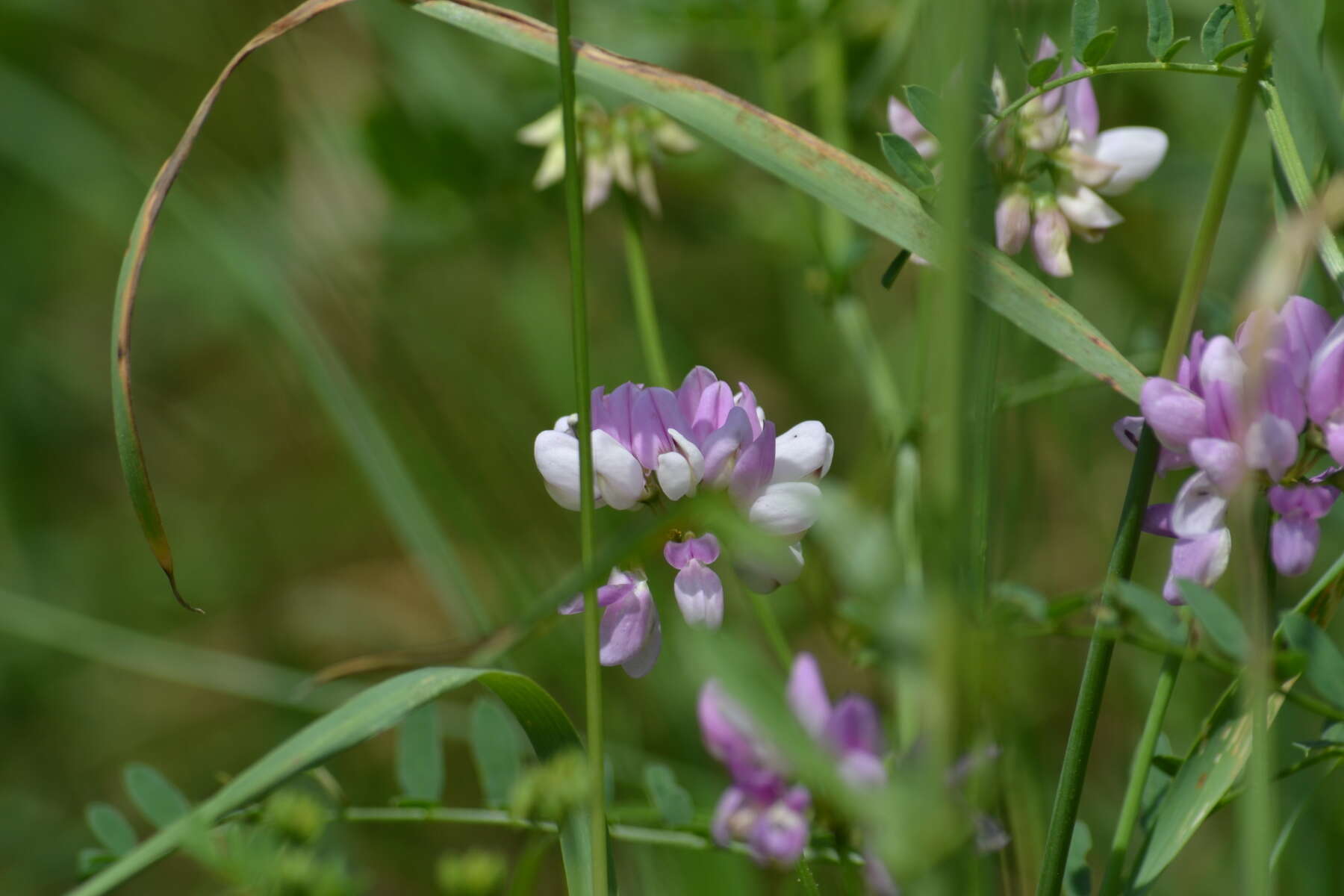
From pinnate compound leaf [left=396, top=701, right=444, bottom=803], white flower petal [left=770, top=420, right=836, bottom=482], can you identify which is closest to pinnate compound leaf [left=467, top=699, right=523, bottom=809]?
pinnate compound leaf [left=396, top=701, right=444, bottom=803]

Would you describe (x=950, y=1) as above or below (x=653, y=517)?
above

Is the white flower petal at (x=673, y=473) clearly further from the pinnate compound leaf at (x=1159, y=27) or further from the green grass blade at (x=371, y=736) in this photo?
the pinnate compound leaf at (x=1159, y=27)

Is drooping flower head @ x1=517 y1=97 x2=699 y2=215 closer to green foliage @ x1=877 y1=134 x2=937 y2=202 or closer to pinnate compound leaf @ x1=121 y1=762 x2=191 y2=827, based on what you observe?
green foliage @ x1=877 y1=134 x2=937 y2=202

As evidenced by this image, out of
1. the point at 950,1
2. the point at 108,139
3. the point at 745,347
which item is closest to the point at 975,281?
the point at 950,1

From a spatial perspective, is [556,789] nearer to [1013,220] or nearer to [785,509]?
[785,509]

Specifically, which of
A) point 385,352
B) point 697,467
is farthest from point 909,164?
point 385,352

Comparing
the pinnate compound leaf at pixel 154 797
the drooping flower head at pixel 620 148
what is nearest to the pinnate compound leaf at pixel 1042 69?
the drooping flower head at pixel 620 148

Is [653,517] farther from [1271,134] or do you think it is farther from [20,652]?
[20,652]
